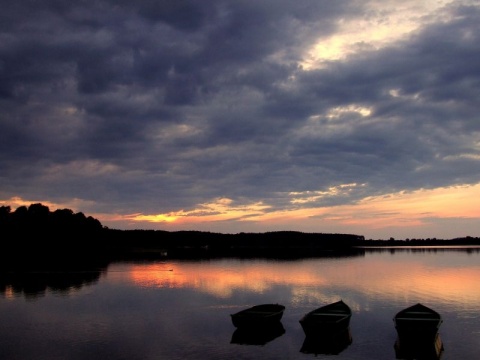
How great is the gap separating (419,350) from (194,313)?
27629 millimetres

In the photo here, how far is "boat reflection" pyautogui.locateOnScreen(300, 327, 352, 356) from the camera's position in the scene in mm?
36544

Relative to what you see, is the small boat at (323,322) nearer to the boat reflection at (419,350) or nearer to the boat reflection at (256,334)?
the boat reflection at (256,334)

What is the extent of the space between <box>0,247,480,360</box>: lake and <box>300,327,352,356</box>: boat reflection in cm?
25

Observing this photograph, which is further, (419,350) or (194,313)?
(194,313)

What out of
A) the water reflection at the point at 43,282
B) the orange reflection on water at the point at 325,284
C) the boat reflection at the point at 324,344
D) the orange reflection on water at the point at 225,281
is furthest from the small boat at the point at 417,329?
the water reflection at the point at 43,282

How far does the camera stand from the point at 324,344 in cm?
3759

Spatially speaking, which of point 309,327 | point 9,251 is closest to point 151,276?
point 309,327

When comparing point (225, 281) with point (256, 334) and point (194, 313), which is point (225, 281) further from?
point (256, 334)

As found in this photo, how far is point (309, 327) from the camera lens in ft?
124

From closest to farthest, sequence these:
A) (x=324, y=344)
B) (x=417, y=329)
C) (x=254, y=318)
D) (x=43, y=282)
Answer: (x=417, y=329) → (x=324, y=344) → (x=254, y=318) → (x=43, y=282)

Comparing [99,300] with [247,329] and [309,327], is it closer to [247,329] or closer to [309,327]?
[247,329]

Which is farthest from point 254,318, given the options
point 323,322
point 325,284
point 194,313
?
point 325,284

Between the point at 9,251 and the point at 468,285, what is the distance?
5875 inches

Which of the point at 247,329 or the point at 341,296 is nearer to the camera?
the point at 247,329
